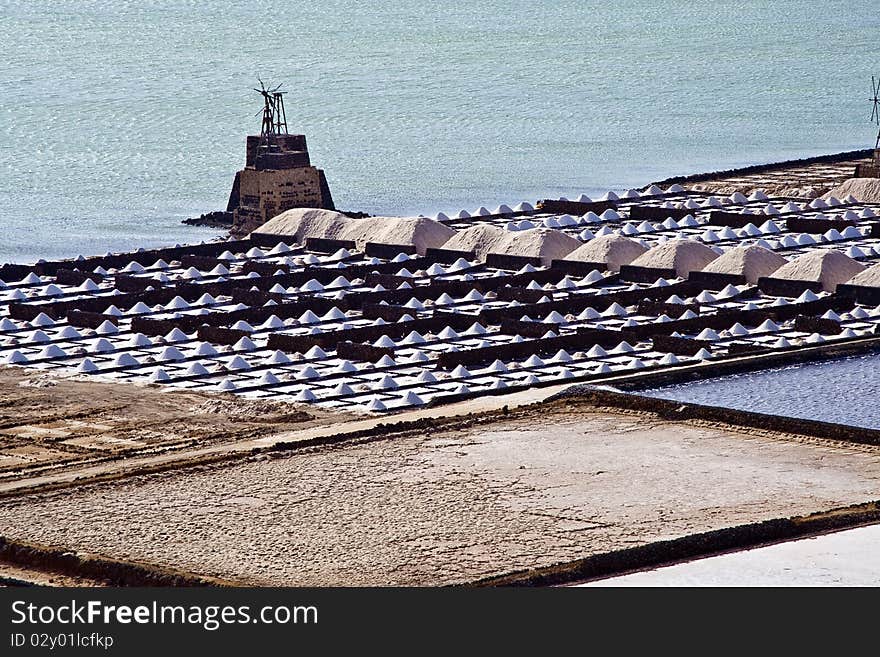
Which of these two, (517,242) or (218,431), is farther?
(517,242)

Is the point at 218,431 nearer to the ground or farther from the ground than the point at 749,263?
nearer to the ground

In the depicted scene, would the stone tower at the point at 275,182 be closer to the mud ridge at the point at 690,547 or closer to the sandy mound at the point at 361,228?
the sandy mound at the point at 361,228

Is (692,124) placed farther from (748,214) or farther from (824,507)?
(824,507)

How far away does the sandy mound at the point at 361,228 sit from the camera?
6081 centimetres

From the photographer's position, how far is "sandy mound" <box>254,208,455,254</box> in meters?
60.8

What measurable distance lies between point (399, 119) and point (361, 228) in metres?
77.5

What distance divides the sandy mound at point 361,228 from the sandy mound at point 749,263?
916 centimetres

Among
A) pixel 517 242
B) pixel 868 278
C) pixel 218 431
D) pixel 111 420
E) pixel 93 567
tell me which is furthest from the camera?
pixel 517 242

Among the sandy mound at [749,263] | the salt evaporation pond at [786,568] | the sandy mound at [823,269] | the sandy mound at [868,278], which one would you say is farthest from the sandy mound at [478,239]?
the salt evaporation pond at [786,568]

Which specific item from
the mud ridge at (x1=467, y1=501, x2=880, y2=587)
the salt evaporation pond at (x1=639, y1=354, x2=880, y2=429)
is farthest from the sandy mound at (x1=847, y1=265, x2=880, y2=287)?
the mud ridge at (x1=467, y1=501, x2=880, y2=587)

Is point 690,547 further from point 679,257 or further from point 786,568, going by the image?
point 679,257

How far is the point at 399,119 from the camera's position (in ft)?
458

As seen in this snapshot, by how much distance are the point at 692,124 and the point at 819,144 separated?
15787 millimetres

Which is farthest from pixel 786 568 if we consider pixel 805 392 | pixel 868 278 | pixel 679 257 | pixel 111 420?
pixel 679 257
